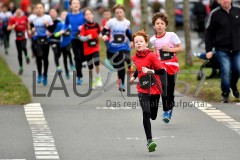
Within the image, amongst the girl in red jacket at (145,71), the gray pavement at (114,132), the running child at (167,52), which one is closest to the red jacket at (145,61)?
the girl in red jacket at (145,71)

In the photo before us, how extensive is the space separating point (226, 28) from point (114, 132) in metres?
4.29

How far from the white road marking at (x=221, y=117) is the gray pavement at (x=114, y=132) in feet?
0.28

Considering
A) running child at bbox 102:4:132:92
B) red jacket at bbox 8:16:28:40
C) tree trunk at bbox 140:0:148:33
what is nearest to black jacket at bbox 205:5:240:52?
running child at bbox 102:4:132:92

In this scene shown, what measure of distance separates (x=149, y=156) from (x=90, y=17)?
31.9 feet

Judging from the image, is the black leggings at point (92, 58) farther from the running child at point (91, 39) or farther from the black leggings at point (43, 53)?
the black leggings at point (43, 53)

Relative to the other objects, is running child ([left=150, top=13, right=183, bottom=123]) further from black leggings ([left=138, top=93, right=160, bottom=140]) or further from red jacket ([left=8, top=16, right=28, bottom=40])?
red jacket ([left=8, top=16, right=28, bottom=40])

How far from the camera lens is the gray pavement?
501 inches

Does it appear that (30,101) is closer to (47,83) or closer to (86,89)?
(86,89)

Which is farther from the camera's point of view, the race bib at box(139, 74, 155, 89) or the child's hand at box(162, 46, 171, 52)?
the child's hand at box(162, 46, 171, 52)

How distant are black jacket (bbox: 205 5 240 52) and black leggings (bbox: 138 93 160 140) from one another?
419 cm

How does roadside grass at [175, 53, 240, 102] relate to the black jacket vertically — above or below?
below

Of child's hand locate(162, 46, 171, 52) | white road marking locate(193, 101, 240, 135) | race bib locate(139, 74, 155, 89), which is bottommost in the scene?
white road marking locate(193, 101, 240, 135)

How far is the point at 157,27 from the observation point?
15.1 m

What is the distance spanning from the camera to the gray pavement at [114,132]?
1273cm
